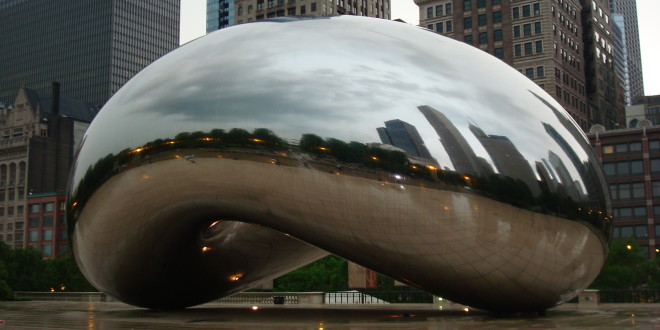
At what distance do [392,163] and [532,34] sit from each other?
298ft

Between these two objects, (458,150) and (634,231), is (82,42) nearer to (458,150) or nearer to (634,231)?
(634,231)

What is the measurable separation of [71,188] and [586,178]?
852cm

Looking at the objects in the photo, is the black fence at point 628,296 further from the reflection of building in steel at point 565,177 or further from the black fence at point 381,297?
the reflection of building in steel at point 565,177

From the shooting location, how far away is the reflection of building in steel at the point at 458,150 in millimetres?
10133

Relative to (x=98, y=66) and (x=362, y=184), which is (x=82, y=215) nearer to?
(x=362, y=184)

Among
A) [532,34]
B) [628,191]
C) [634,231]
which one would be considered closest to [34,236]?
[532,34]

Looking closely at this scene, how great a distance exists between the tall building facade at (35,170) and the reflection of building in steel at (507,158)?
4237 inches

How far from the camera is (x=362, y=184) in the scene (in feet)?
33.5

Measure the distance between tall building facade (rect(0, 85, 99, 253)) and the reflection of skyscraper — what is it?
107 meters

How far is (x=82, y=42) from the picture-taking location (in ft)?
583

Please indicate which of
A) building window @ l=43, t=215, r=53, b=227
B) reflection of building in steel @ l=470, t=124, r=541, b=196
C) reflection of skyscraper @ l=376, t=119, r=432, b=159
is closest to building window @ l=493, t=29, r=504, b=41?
building window @ l=43, t=215, r=53, b=227

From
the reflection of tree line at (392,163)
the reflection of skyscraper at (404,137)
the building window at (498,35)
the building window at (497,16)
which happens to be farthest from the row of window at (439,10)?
the reflection of skyscraper at (404,137)

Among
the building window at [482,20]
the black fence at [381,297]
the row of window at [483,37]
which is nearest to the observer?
the black fence at [381,297]

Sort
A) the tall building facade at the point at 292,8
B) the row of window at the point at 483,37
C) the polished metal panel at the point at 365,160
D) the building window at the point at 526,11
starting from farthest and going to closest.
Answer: the tall building facade at the point at 292,8, the row of window at the point at 483,37, the building window at the point at 526,11, the polished metal panel at the point at 365,160
